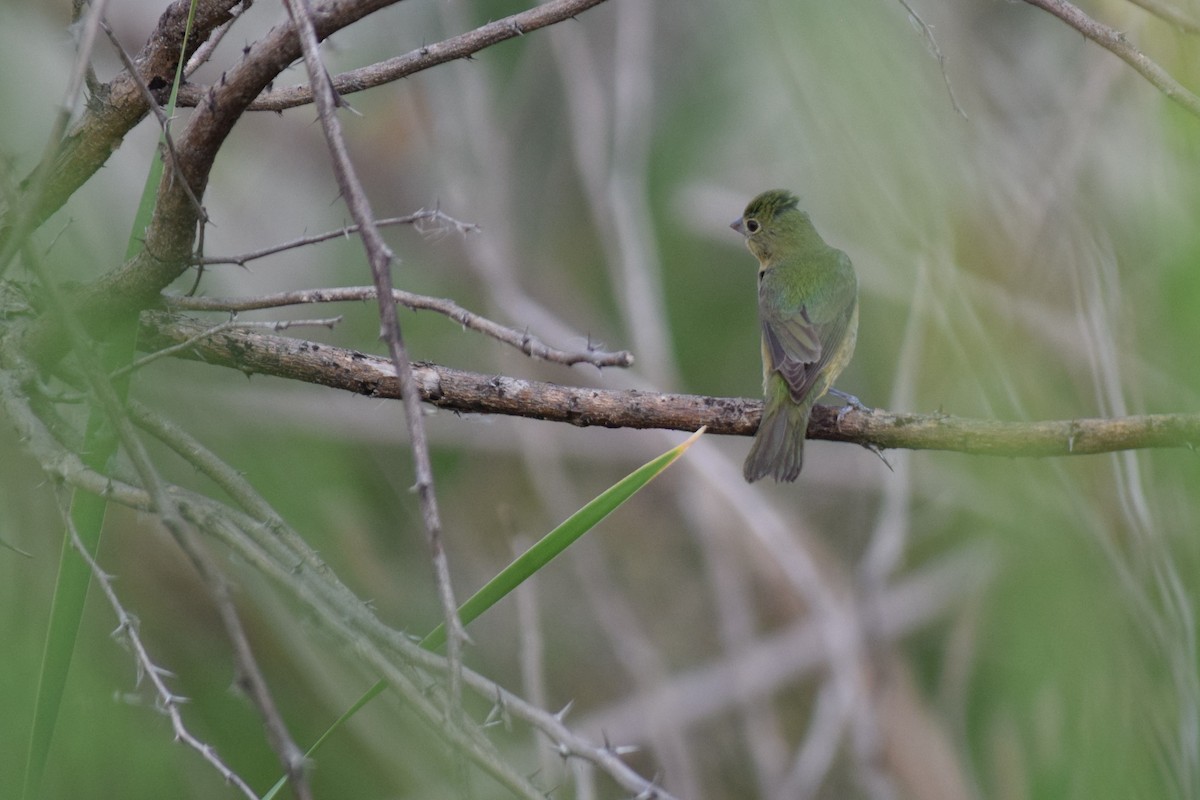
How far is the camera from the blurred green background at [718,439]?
5.50 ft

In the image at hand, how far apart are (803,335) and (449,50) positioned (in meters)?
2.19

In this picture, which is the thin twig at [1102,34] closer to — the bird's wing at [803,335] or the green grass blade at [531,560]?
the green grass blade at [531,560]

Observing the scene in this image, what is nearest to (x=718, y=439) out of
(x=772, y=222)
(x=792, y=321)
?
(x=772, y=222)

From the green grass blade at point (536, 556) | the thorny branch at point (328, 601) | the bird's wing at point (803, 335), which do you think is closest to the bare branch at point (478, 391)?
the thorny branch at point (328, 601)

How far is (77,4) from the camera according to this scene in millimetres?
2256

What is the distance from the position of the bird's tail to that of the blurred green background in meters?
0.51

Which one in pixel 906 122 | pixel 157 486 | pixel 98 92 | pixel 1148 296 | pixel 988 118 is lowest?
pixel 157 486

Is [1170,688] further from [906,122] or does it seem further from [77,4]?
[77,4]

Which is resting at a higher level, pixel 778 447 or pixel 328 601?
pixel 778 447

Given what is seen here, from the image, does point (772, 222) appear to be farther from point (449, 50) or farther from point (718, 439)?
point (449, 50)

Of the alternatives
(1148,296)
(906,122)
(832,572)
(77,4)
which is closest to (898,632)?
(832,572)

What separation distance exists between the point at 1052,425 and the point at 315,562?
1588 millimetres

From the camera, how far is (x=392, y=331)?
141cm

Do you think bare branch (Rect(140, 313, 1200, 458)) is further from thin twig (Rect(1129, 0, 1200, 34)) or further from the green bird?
thin twig (Rect(1129, 0, 1200, 34))
